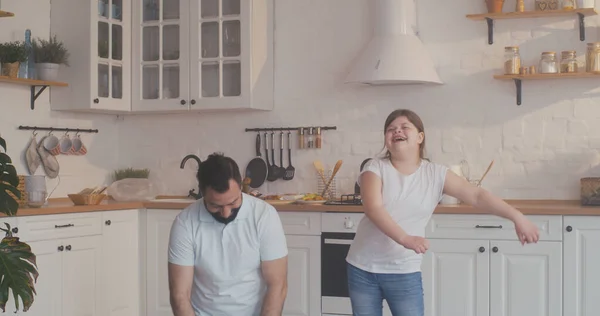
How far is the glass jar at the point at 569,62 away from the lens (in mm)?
5104

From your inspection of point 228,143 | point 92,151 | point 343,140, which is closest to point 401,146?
point 343,140

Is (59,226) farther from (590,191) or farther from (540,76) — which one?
(590,191)

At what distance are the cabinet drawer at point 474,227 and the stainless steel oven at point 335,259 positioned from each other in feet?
1.51

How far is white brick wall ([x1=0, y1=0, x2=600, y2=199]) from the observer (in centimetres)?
529

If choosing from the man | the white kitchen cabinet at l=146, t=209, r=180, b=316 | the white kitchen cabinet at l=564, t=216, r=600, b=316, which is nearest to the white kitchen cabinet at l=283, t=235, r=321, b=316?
the white kitchen cabinet at l=146, t=209, r=180, b=316

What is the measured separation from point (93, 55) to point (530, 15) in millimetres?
2716

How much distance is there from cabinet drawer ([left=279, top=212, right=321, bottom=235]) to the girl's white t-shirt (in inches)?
72.0

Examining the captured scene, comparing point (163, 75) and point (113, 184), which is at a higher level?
point (163, 75)

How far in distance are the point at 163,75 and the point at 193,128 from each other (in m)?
0.45

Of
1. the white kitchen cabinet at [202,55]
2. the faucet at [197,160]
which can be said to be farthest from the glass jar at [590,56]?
the faucet at [197,160]

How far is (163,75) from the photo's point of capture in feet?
19.6

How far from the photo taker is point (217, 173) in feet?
9.52

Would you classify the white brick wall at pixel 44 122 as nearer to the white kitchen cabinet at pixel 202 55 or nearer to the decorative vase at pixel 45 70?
the decorative vase at pixel 45 70

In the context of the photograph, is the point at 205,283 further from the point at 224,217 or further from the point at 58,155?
the point at 58,155
